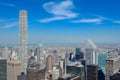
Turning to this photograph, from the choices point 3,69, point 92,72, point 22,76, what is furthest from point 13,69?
point 92,72

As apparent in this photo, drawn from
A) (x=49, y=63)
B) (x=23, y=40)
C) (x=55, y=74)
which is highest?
(x=23, y=40)

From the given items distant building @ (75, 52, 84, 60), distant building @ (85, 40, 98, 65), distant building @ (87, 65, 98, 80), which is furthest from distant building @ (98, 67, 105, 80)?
distant building @ (75, 52, 84, 60)

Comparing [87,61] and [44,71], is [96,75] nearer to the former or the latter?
[87,61]

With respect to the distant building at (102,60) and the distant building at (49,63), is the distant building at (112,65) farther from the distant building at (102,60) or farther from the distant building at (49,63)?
the distant building at (49,63)

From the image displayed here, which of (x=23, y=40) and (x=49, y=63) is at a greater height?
(x=23, y=40)

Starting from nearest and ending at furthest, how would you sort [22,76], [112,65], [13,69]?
[112,65] → [22,76] → [13,69]

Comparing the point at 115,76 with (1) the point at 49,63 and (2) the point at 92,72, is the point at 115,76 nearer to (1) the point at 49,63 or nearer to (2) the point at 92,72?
(2) the point at 92,72

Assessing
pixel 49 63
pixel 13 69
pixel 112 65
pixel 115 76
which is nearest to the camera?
pixel 115 76

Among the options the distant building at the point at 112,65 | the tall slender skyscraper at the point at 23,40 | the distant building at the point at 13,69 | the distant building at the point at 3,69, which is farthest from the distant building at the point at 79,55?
the distant building at the point at 3,69

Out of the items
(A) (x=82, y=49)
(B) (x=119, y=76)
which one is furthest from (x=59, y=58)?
(B) (x=119, y=76)

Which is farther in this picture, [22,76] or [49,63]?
[49,63]
